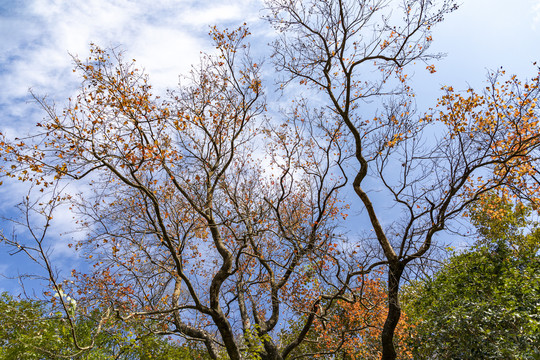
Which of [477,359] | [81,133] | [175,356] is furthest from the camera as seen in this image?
[175,356]

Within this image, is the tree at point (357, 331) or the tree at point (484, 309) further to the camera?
the tree at point (357, 331)

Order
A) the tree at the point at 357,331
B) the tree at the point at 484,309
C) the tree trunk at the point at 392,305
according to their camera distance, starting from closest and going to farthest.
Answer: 1. the tree at the point at 484,309
2. the tree trunk at the point at 392,305
3. the tree at the point at 357,331

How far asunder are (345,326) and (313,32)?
11.0 metres

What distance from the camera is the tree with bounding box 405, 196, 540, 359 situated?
638cm

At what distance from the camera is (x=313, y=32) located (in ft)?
28.8

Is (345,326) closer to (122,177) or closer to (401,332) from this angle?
(401,332)

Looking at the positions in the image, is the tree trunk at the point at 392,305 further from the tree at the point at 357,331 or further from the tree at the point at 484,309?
the tree at the point at 357,331

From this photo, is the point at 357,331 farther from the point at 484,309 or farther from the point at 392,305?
the point at 484,309

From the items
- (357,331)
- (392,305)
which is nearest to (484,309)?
(392,305)

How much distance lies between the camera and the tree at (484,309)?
638 centimetres

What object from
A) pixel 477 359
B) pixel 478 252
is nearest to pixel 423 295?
pixel 478 252

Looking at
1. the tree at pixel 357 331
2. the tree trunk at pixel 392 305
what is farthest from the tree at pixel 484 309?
the tree at pixel 357 331

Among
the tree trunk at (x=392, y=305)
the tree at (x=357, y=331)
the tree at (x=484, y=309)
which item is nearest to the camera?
the tree at (x=484, y=309)

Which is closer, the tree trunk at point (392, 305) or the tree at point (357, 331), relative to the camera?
the tree trunk at point (392, 305)
